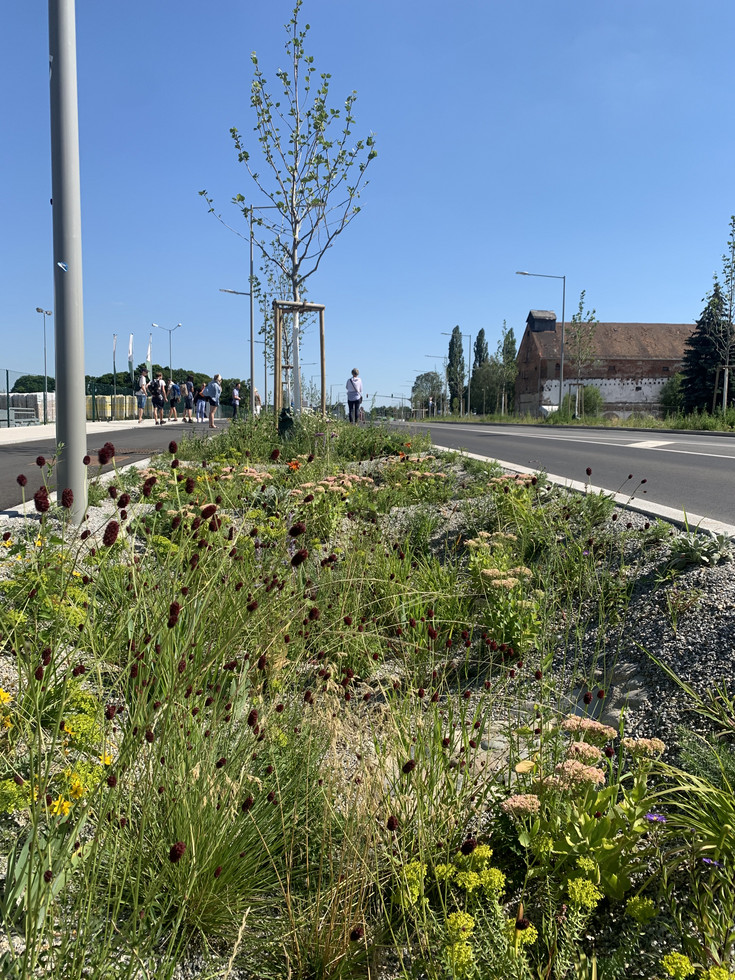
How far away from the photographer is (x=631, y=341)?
7019 centimetres

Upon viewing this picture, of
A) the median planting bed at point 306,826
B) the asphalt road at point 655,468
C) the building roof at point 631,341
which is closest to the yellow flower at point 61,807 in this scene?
the median planting bed at point 306,826

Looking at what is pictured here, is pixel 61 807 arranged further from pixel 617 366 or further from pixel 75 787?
pixel 617 366

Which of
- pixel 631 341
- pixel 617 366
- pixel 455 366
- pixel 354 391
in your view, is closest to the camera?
pixel 354 391

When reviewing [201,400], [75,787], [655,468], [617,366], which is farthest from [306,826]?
[617,366]

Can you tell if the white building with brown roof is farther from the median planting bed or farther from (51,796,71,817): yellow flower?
(51,796,71,817): yellow flower

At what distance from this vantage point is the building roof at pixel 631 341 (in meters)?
68.6

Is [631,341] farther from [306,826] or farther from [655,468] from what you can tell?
[306,826]

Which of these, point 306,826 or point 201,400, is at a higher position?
point 201,400

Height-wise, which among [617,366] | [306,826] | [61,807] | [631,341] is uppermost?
[631,341]

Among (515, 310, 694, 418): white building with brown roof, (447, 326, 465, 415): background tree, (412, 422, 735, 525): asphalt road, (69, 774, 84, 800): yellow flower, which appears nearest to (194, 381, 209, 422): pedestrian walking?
(412, 422, 735, 525): asphalt road

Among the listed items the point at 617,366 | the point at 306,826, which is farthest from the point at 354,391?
the point at 617,366

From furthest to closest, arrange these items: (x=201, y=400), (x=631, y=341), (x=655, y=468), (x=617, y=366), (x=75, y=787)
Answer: (x=631, y=341)
(x=617, y=366)
(x=201, y=400)
(x=655, y=468)
(x=75, y=787)

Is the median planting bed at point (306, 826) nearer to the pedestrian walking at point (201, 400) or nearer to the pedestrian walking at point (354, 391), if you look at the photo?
the pedestrian walking at point (354, 391)

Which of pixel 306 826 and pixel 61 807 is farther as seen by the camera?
pixel 306 826
